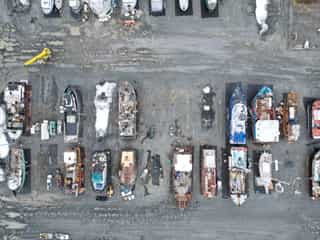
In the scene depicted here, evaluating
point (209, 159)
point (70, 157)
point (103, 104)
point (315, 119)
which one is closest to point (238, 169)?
point (209, 159)

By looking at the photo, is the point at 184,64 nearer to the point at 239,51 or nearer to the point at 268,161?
the point at 239,51

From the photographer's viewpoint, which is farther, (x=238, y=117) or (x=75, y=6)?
(x=75, y=6)

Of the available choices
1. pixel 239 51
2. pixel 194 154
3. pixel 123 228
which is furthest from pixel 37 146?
pixel 239 51

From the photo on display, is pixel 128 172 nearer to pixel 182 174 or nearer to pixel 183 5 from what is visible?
pixel 182 174

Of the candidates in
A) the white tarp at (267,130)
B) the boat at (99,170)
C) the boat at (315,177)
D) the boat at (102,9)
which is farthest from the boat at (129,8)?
the boat at (315,177)

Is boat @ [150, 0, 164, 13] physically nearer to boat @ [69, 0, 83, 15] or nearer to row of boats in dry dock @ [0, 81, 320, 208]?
boat @ [69, 0, 83, 15]

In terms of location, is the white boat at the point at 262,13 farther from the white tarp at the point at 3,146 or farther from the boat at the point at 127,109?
the white tarp at the point at 3,146
